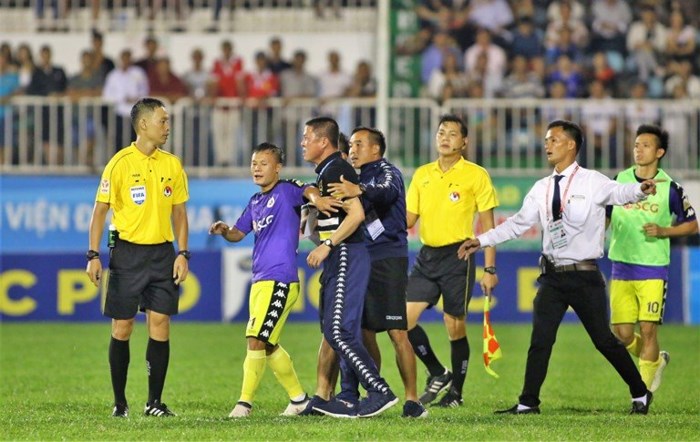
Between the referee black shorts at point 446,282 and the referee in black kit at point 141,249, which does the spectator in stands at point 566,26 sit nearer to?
the referee black shorts at point 446,282

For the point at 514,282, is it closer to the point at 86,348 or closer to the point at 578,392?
the point at 86,348

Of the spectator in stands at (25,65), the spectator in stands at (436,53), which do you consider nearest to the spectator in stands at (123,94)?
the spectator in stands at (25,65)

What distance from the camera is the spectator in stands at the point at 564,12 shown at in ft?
80.3

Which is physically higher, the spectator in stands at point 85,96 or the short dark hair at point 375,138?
the spectator in stands at point 85,96

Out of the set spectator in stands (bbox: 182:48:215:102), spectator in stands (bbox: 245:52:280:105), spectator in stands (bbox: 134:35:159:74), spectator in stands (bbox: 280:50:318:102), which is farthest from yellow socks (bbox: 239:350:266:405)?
spectator in stands (bbox: 134:35:159:74)

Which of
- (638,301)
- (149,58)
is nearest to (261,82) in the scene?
(149,58)

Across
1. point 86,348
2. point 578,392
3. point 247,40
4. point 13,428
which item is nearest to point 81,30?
point 247,40

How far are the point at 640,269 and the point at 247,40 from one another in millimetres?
14505

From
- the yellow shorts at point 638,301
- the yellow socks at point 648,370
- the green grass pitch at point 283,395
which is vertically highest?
the yellow shorts at point 638,301

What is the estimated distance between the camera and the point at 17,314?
21.4m

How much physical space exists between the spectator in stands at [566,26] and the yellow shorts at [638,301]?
42.7 feet

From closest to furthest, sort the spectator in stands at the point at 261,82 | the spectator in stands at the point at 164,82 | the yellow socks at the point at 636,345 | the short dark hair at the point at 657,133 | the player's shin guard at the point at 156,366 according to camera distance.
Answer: the player's shin guard at the point at 156,366, the short dark hair at the point at 657,133, the yellow socks at the point at 636,345, the spectator in stands at the point at 164,82, the spectator in stands at the point at 261,82

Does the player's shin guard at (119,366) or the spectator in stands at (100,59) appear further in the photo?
the spectator in stands at (100,59)

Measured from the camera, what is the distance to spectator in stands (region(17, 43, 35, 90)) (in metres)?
23.7
